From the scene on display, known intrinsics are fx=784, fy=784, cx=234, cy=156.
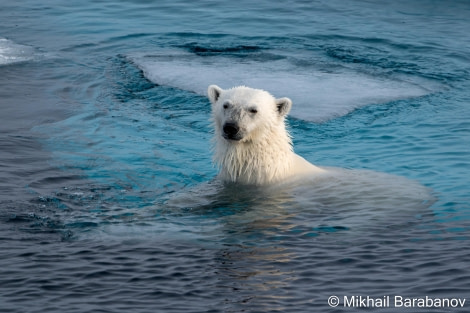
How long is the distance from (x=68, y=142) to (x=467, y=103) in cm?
539

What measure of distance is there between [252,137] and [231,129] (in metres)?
0.33

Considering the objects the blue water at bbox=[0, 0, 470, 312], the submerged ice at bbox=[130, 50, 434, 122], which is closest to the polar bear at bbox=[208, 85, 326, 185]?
the blue water at bbox=[0, 0, 470, 312]

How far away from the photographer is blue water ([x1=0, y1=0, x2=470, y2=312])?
5.54 meters

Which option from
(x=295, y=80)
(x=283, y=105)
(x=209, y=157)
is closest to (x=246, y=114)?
(x=283, y=105)

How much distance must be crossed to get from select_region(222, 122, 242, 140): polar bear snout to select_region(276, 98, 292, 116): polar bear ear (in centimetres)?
54

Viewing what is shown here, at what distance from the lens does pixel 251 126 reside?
290 inches

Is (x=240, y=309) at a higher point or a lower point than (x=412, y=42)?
lower

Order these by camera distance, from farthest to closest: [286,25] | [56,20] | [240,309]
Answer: [56,20] → [286,25] → [240,309]

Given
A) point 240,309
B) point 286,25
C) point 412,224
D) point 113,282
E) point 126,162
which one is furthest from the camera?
point 286,25

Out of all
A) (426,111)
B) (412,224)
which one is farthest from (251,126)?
(426,111)

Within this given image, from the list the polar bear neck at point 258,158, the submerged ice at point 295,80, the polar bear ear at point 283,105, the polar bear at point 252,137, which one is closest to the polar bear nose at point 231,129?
the polar bear at point 252,137

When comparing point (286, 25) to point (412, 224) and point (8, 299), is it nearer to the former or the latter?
point (412, 224)

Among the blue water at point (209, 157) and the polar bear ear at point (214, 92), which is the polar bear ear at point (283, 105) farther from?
the blue water at point (209, 157)

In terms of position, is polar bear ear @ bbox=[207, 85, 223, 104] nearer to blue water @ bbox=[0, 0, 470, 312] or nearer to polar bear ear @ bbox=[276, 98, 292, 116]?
polar bear ear @ bbox=[276, 98, 292, 116]
